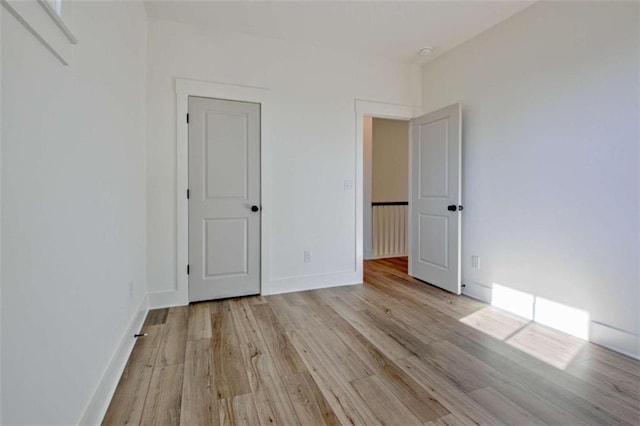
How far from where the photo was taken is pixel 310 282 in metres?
3.40

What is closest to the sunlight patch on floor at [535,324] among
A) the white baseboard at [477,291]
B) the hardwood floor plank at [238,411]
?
the white baseboard at [477,291]

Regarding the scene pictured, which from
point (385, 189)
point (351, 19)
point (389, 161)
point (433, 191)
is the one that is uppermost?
point (351, 19)

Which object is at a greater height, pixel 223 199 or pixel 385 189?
pixel 385 189

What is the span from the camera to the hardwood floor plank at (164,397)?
142 centimetres

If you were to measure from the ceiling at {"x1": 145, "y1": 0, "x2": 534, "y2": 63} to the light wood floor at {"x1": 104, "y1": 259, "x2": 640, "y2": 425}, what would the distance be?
2.62 metres

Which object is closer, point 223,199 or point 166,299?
point 166,299

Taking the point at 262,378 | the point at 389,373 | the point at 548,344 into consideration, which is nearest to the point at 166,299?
the point at 262,378

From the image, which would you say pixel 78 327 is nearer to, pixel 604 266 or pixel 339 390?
pixel 339 390

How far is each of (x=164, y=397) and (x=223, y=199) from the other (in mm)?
1805

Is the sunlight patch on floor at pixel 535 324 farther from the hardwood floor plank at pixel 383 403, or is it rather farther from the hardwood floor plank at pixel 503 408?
the hardwood floor plank at pixel 383 403

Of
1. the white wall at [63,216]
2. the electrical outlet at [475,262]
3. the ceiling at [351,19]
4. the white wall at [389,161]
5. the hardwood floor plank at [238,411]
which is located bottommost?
the hardwood floor plank at [238,411]

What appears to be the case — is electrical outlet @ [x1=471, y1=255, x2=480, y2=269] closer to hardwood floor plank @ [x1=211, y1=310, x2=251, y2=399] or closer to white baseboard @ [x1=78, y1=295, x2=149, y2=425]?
hardwood floor plank @ [x1=211, y1=310, x2=251, y2=399]

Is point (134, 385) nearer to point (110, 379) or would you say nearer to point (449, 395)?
point (110, 379)

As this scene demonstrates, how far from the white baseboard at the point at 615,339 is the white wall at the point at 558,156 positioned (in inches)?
0.4
